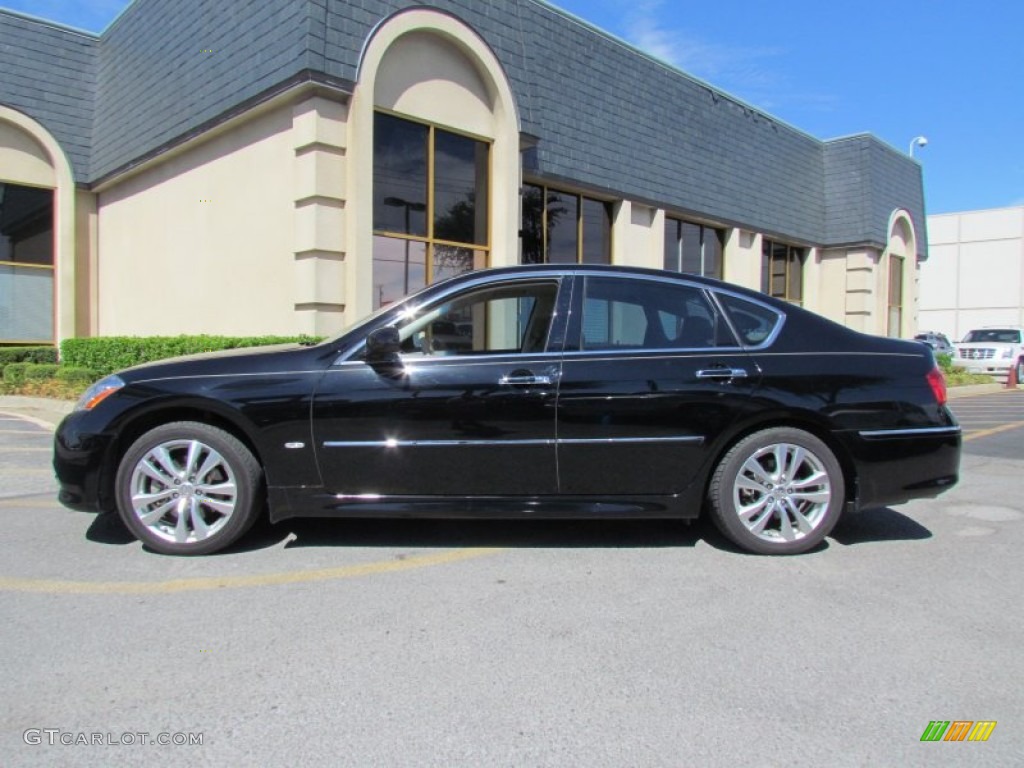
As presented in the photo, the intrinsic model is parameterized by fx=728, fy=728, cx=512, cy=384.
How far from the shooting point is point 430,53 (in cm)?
1088

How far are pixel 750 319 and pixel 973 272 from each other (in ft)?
146

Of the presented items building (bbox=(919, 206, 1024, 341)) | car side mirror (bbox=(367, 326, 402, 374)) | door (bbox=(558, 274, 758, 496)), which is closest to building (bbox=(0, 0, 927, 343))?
car side mirror (bbox=(367, 326, 402, 374))

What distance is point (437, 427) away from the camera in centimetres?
410

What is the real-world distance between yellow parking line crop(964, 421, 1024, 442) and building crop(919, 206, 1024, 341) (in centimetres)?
3442

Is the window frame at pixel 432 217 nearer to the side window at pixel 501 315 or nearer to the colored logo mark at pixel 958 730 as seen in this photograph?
the side window at pixel 501 315

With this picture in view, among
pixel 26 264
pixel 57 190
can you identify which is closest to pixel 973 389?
pixel 57 190

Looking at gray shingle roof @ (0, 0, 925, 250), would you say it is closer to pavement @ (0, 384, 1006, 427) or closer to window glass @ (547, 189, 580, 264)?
window glass @ (547, 189, 580, 264)

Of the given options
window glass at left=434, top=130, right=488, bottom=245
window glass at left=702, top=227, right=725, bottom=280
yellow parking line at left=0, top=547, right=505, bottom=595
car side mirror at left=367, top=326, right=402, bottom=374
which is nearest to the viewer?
Answer: yellow parking line at left=0, top=547, right=505, bottom=595

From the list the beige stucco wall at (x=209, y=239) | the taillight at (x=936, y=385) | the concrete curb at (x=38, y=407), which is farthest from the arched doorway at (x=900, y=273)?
the concrete curb at (x=38, y=407)

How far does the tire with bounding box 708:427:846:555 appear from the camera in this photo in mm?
4246

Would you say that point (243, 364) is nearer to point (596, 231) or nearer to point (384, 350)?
point (384, 350)

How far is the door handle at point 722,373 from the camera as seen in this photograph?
423 cm

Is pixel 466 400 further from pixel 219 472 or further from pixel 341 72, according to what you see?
pixel 341 72

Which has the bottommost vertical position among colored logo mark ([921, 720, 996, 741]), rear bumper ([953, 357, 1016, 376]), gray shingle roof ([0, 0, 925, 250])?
colored logo mark ([921, 720, 996, 741])
